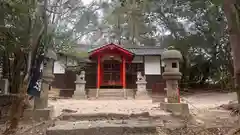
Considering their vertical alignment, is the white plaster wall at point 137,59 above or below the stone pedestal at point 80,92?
above

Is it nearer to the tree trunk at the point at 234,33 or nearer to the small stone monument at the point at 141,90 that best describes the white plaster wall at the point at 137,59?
the small stone monument at the point at 141,90

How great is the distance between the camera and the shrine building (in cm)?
1617

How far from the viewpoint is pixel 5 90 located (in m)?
6.14

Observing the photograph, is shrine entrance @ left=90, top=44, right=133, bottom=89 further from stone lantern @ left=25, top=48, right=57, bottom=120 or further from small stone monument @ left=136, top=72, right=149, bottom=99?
stone lantern @ left=25, top=48, right=57, bottom=120

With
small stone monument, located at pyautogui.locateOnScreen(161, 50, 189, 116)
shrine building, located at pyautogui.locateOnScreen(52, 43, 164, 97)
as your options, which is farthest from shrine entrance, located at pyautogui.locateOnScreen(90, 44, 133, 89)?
small stone monument, located at pyautogui.locateOnScreen(161, 50, 189, 116)

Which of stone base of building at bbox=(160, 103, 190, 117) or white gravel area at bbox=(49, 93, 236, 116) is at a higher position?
stone base of building at bbox=(160, 103, 190, 117)

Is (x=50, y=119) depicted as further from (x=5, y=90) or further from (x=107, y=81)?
(x=107, y=81)

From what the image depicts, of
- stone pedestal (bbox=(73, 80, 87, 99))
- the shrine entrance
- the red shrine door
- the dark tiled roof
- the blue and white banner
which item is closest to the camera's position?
the blue and white banner

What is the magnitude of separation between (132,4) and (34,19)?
1.98 metres

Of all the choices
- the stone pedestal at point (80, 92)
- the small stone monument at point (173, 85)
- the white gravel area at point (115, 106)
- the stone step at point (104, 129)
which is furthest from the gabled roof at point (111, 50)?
the stone step at point (104, 129)

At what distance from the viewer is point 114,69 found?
17250 millimetres

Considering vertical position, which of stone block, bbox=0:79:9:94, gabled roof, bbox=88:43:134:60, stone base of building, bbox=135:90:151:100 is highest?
gabled roof, bbox=88:43:134:60

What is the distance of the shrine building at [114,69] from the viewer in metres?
16.2

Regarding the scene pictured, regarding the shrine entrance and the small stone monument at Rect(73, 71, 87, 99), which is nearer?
the small stone monument at Rect(73, 71, 87, 99)
